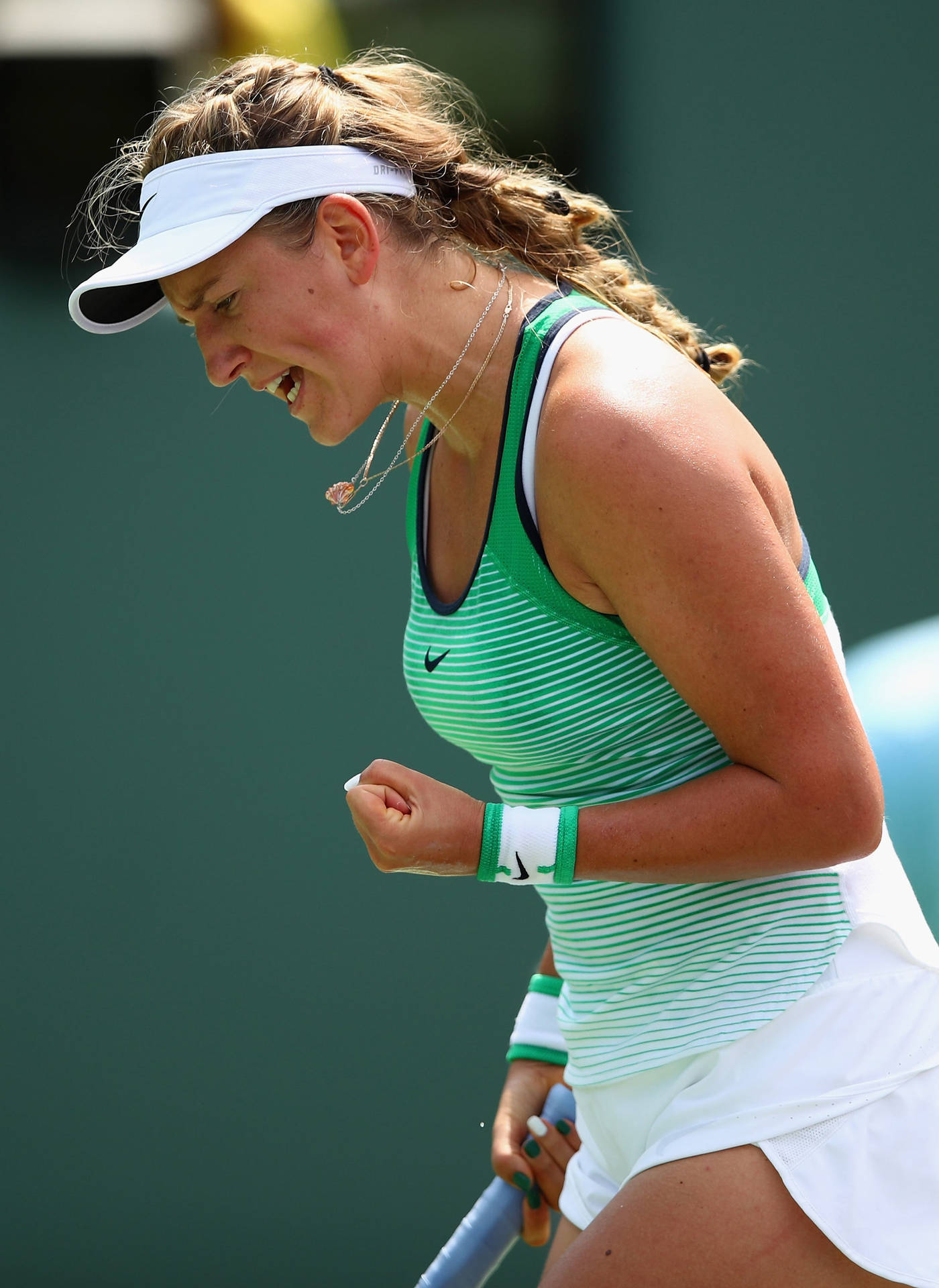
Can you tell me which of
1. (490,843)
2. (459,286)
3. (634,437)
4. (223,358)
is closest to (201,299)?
(223,358)

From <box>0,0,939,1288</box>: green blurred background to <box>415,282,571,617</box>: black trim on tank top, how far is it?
111 cm

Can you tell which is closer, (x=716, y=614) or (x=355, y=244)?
(x=716, y=614)

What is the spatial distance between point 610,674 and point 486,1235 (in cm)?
92

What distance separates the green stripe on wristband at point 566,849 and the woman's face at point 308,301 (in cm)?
52

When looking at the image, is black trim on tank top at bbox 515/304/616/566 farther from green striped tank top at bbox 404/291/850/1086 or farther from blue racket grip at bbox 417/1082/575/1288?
blue racket grip at bbox 417/1082/575/1288

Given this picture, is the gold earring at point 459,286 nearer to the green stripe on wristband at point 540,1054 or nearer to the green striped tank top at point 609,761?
the green striped tank top at point 609,761

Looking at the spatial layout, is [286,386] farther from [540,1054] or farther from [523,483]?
[540,1054]

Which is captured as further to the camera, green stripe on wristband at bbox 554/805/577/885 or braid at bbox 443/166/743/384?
braid at bbox 443/166/743/384

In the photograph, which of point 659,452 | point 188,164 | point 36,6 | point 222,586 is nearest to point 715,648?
point 659,452

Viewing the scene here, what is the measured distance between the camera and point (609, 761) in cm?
140

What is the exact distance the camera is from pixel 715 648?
3.95ft

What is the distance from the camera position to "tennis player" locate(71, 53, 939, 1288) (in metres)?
1.22

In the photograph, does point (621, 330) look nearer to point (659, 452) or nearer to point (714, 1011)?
point (659, 452)

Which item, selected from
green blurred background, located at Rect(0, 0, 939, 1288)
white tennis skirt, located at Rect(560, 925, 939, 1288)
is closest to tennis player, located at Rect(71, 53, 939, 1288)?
white tennis skirt, located at Rect(560, 925, 939, 1288)
